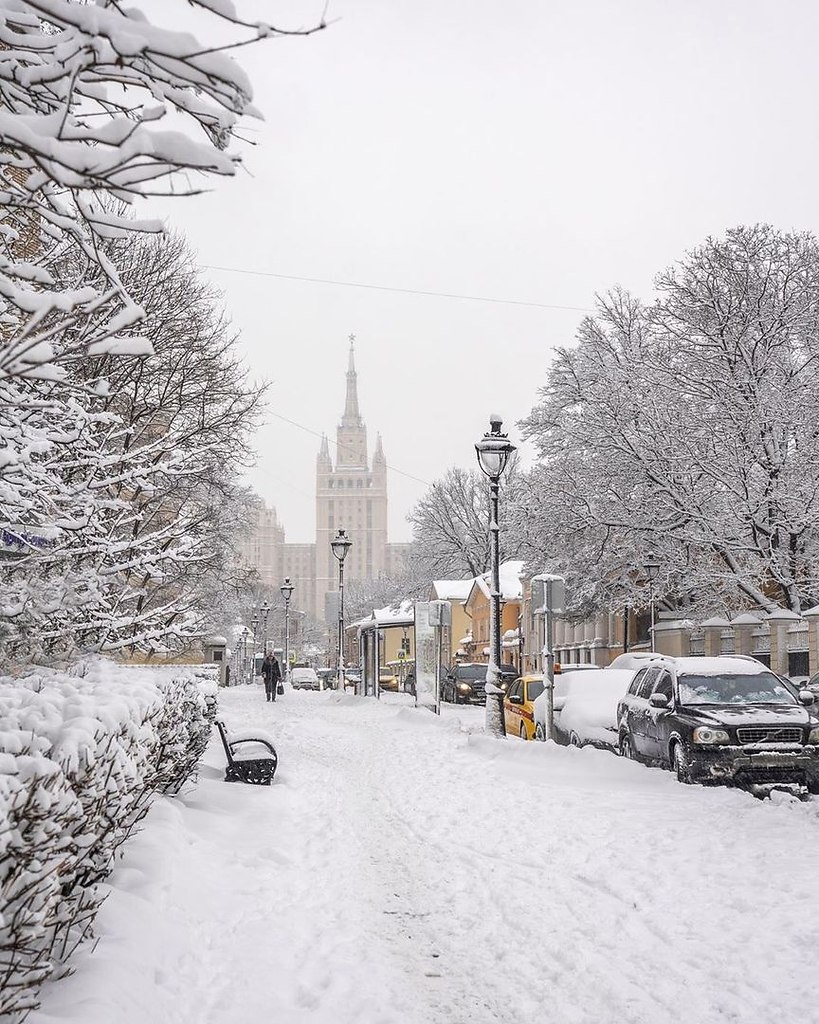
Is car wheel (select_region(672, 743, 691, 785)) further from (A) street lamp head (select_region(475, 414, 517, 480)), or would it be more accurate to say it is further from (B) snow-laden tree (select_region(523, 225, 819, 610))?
(B) snow-laden tree (select_region(523, 225, 819, 610))

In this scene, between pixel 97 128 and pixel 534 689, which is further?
pixel 534 689

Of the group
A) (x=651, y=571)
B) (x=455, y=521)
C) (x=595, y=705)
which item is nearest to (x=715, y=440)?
(x=651, y=571)

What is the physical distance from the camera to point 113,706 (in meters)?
5.71

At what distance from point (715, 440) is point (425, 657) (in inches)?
447

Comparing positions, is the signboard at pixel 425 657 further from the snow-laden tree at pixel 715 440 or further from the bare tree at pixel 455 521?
the bare tree at pixel 455 521

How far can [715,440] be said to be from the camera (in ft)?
Result: 97.7

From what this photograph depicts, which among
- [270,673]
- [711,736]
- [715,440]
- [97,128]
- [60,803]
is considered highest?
[715,440]

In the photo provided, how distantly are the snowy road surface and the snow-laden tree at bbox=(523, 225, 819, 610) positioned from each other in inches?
695

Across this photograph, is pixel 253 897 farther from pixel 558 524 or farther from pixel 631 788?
pixel 558 524

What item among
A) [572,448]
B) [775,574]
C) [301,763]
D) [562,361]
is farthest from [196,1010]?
[562,361]

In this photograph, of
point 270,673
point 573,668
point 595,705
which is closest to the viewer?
point 595,705

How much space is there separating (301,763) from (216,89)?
14.3m

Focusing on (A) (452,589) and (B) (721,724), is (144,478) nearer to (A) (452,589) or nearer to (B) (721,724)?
(B) (721,724)

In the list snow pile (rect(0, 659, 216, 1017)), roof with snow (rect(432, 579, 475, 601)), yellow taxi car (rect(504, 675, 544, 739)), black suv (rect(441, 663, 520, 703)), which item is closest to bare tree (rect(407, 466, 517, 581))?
roof with snow (rect(432, 579, 475, 601))
